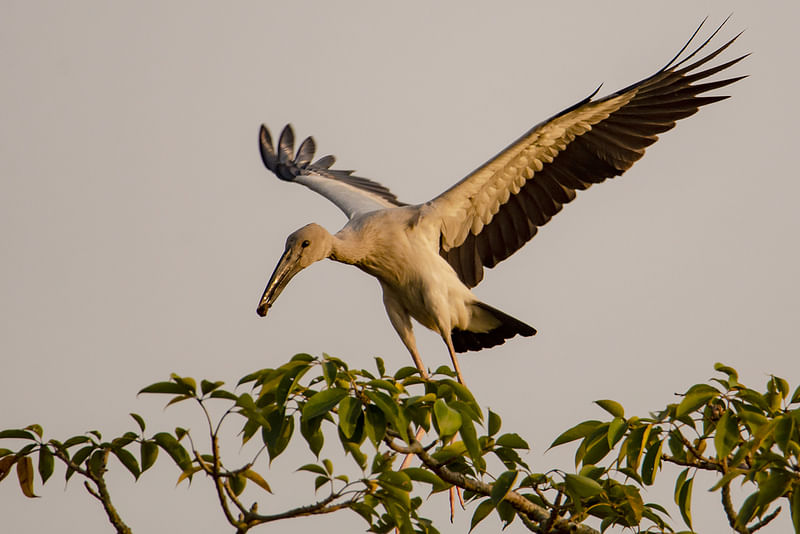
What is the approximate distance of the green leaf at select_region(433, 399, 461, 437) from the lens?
2.77 metres

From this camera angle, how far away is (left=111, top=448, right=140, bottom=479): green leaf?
10.5 ft

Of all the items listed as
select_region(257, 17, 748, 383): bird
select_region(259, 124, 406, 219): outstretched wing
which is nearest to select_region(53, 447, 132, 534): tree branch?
select_region(257, 17, 748, 383): bird

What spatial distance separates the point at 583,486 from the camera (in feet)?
9.66

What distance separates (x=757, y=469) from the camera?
2.54 meters

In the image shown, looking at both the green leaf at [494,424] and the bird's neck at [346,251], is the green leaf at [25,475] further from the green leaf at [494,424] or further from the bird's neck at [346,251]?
the bird's neck at [346,251]

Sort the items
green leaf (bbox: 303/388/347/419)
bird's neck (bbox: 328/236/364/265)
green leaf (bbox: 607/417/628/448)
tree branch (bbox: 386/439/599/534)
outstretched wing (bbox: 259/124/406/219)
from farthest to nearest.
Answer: outstretched wing (bbox: 259/124/406/219) → bird's neck (bbox: 328/236/364/265) → tree branch (bbox: 386/439/599/534) → green leaf (bbox: 607/417/628/448) → green leaf (bbox: 303/388/347/419)

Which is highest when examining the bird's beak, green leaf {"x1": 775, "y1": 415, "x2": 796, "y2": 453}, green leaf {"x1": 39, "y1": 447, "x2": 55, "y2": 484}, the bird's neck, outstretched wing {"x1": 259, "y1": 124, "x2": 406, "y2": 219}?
outstretched wing {"x1": 259, "y1": 124, "x2": 406, "y2": 219}

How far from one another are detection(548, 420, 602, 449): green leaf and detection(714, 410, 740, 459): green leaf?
0.44 metres

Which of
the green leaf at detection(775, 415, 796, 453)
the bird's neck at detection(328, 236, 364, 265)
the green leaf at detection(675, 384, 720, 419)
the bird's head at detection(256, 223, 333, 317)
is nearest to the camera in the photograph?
the green leaf at detection(775, 415, 796, 453)

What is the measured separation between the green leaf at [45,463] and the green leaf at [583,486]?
1.65 metres

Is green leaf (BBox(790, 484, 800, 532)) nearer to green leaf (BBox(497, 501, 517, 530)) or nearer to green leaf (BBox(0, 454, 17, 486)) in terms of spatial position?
green leaf (BBox(497, 501, 517, 530))

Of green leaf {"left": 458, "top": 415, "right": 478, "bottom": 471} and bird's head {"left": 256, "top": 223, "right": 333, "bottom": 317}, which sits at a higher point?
bird's head {"left": 256, "top": 223, "right": 333, "bottom": 317}

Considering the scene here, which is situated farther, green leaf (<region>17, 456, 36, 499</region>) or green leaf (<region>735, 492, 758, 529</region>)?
green leaf (<region>17, 456, 36, 499</region>)

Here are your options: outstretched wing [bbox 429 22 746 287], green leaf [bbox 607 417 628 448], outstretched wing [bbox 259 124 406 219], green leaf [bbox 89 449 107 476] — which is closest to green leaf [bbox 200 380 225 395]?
green leaf [bbox 89 449 107 476]
